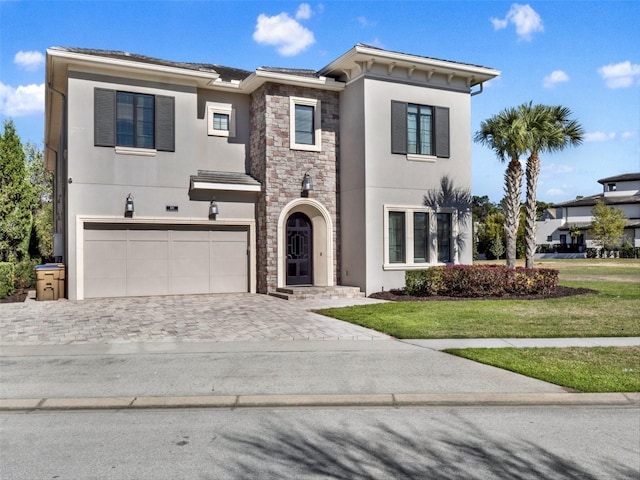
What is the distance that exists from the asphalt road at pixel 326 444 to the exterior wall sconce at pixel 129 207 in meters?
11.3

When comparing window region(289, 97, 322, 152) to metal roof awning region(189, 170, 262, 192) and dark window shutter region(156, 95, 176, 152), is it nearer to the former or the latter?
metal roof awning region(189, 170, 262, 192)

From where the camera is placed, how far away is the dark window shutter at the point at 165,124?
1698cm

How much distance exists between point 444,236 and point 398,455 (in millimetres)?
14901

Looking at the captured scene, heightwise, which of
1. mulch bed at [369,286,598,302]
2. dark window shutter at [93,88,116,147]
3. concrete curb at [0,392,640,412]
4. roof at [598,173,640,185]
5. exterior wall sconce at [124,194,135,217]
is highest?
roof at [598,173,640,185]

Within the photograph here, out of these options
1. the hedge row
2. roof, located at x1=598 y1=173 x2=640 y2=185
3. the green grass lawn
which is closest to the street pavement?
the green grass lawn

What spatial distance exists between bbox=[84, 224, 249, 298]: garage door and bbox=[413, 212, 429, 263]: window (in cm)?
581

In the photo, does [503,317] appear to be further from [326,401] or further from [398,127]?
[398,127]

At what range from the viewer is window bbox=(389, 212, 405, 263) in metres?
18.0

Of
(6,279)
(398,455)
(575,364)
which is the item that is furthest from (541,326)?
(6,279)

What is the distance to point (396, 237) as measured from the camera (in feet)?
59.4

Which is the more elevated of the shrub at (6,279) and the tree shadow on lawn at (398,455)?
the shrub at (6,279)

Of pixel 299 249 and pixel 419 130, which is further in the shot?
pixel 299 249

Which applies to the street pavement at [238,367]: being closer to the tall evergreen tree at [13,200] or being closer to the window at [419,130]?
the window at [419,130]

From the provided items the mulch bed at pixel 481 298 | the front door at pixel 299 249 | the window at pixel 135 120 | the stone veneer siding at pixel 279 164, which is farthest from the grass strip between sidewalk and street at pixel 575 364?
the window at pixel 135 120
